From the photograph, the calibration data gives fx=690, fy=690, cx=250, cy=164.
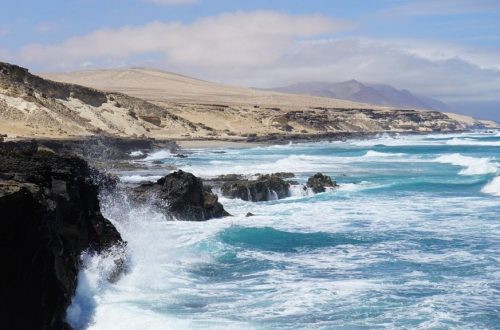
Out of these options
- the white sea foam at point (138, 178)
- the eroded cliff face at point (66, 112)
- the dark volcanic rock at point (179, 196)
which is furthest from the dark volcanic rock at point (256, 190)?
the eroded cliff face at point (66, 112)

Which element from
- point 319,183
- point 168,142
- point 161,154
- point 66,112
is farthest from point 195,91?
point 319,183

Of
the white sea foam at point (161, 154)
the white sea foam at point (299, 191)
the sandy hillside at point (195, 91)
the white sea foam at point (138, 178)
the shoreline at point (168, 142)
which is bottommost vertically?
the white sea foam at point (299, 191)

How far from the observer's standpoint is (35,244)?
9.55m

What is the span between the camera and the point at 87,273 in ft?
43.3

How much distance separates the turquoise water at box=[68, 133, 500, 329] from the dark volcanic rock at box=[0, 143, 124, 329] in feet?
3.06

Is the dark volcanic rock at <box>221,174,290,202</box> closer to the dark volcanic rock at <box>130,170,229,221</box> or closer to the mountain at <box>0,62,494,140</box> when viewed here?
the dark volcanic rock at <box>130,170,229,221</box>

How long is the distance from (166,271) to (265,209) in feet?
34.4

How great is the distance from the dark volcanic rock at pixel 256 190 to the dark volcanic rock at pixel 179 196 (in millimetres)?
5403

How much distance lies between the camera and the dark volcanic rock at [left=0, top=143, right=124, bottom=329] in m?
9.16

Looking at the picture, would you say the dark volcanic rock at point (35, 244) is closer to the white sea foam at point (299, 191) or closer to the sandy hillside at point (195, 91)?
the white sea foam at point (299, 191)

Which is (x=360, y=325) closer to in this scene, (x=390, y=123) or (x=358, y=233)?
→ (x=358, y=233)

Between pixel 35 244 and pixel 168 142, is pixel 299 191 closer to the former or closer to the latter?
pixel 35 244

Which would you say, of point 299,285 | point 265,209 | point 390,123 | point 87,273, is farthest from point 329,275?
point 390,123

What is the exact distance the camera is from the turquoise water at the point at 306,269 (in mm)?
11961
